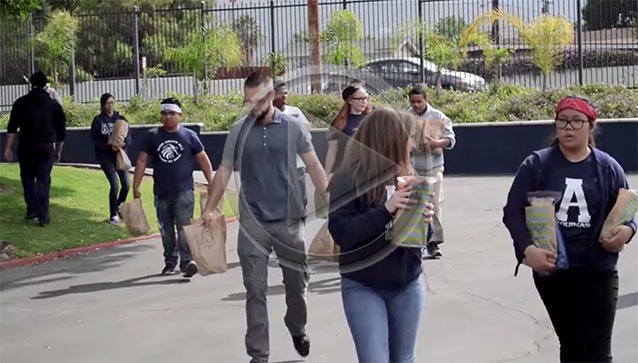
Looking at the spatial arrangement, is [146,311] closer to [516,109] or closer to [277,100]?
[277,100]

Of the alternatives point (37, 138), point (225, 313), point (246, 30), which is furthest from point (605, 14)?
point (225, 313)

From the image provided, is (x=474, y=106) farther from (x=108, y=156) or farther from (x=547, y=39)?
(x=108, y=156)

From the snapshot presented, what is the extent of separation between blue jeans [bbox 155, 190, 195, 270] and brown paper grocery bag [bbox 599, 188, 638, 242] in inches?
230

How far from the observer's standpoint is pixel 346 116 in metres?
5.50

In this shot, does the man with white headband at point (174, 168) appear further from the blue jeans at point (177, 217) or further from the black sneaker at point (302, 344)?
the black sneaker at point (302, 344)

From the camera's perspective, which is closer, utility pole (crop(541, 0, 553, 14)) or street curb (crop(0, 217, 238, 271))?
street curb (crop(0, 217, 238, 271))

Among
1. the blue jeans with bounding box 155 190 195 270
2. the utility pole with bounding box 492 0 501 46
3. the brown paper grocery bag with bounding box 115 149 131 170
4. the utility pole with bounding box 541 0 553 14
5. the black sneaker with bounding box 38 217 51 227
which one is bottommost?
the black sneaker with bounding box 38 217 51 227

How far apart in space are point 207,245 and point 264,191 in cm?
89

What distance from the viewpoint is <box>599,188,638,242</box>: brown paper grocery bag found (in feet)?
17.3

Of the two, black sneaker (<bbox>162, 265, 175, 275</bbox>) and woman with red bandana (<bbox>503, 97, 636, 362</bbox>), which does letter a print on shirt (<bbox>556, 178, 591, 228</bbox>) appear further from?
black sneaker (<bbox>162, 265, 175, 275</bbox>)

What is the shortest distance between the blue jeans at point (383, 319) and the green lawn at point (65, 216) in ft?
22.2

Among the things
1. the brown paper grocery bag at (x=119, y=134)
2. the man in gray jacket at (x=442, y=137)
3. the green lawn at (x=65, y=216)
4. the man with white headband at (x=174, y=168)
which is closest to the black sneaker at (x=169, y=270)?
the man with white headband at (x=174, y=168)

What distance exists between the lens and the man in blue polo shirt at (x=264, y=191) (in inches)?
235

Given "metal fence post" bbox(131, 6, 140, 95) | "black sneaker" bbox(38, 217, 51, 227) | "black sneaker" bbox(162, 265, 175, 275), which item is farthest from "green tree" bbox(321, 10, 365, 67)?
"metal fence post" bbox(131, 6, 140, 95)
